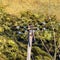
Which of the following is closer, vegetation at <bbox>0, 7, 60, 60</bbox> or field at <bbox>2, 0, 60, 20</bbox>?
vegetation at <bbox>0, 7, 60, 60</bbox>

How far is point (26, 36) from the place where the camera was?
8.23 metres

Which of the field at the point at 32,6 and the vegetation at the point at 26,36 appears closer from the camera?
the vegetation at the point at 26,36

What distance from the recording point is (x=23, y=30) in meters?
8.35

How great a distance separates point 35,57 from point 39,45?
546mm

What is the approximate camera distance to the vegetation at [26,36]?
26.5ft

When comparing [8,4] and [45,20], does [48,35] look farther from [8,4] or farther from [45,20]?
[8,4]

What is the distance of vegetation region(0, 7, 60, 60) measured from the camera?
809 centimetres

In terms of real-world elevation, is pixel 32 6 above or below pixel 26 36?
above

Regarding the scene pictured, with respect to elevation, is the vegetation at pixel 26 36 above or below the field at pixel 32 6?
below

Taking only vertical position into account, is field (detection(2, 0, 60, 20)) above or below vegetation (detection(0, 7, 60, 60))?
above

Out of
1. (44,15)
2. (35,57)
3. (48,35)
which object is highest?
(44,15)

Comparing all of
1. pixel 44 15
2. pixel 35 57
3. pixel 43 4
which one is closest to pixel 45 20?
pixel 44 15

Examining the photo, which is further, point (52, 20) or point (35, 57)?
point (52, 20)

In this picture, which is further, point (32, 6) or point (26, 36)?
point (32, 6)
